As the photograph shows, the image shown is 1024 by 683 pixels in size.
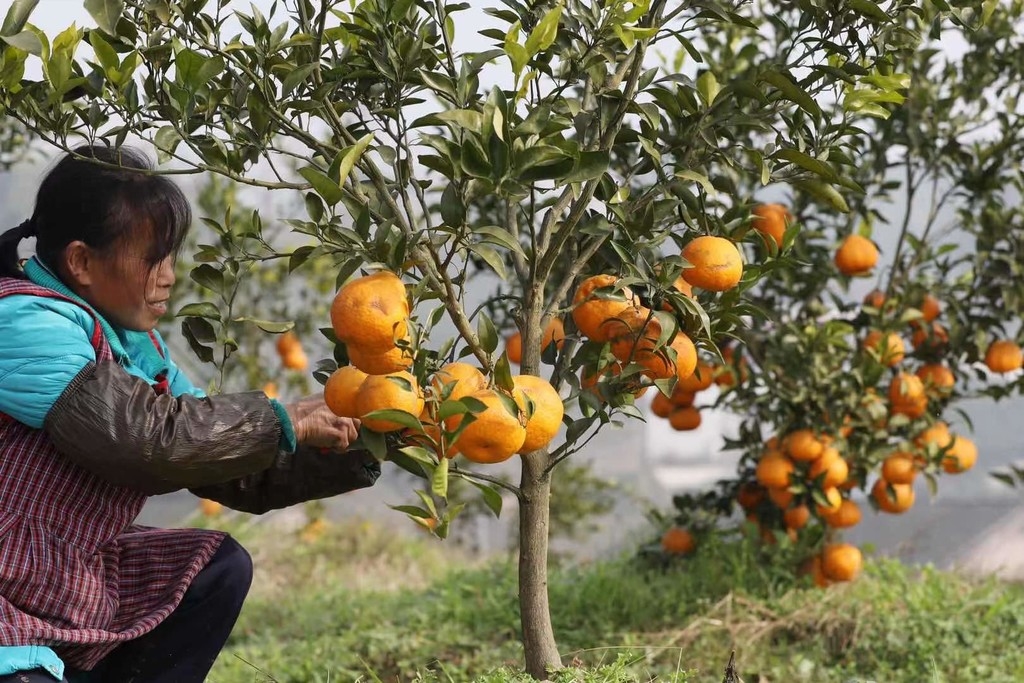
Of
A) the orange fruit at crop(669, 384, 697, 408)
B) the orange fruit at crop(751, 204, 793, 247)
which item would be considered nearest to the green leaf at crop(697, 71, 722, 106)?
the orange fruit at crop(751, 204, 793, 247)

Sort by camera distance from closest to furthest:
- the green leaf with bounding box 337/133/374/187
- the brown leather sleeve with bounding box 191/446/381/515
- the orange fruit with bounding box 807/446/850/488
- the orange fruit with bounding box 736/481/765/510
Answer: the green leaf with bounding box 337/133/374/187 → the brown leather sleeve with bounding box 191/446/381/515 → the orange fruit with bounding box 807/446/850/488 → the orange fruit with bounding box 736/481/765/510

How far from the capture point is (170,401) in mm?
1647

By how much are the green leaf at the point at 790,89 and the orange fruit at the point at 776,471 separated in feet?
4.97

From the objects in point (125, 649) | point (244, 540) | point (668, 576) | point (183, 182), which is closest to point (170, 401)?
point (125, 649)

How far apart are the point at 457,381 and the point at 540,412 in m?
0.12

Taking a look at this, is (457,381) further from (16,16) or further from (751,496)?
(751,496)

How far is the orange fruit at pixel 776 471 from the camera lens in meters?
2.97

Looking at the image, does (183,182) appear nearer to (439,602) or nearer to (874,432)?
(439,602)

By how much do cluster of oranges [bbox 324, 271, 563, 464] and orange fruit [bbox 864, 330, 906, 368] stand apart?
67.9 inches

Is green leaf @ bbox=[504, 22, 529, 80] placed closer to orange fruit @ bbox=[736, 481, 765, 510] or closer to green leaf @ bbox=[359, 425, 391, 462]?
green leaf @ bbox=[359, 425, 391, 462]

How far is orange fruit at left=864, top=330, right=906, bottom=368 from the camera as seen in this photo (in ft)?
9.85

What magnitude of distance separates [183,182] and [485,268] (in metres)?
3.86

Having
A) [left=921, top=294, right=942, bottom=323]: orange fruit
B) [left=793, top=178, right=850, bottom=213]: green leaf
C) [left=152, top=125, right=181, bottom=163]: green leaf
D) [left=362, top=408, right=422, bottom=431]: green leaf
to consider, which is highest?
[left=921, top=294, right=942, bottom=323]: orange fruit

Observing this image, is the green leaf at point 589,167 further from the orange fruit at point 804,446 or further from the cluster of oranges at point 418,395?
the orange fruit at point 804,446
